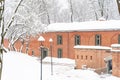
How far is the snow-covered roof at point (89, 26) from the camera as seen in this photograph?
3943 cm

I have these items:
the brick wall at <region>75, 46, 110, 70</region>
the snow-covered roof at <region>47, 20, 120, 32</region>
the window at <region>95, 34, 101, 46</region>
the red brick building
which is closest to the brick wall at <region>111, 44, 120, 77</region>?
the brick wall at <region>75, 46, 110, 70</region>

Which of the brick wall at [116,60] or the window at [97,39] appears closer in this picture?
the brick wall at [116,60]

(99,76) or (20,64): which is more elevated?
(20,64)

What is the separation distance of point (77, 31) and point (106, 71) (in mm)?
11243

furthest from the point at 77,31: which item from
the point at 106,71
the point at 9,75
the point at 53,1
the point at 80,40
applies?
the point at 53,1

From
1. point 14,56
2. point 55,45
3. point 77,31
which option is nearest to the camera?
point 14,56

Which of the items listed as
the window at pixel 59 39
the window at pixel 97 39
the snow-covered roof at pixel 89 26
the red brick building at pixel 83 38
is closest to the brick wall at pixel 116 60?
the red brick building at pixel 83 38

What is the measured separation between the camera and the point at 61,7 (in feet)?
251

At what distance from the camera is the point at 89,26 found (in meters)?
42.3

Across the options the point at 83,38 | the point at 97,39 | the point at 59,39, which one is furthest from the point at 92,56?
the point at 59,39

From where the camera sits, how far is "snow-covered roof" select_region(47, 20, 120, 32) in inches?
1552

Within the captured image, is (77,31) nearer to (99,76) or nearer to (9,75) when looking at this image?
(99,76)

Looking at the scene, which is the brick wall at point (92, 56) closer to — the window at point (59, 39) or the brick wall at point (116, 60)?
the brick wall at point (116, 60)

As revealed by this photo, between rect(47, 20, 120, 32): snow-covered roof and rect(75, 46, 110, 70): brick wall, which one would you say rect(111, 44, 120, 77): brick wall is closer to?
rect(75, 46, 110, 70): brick wall
